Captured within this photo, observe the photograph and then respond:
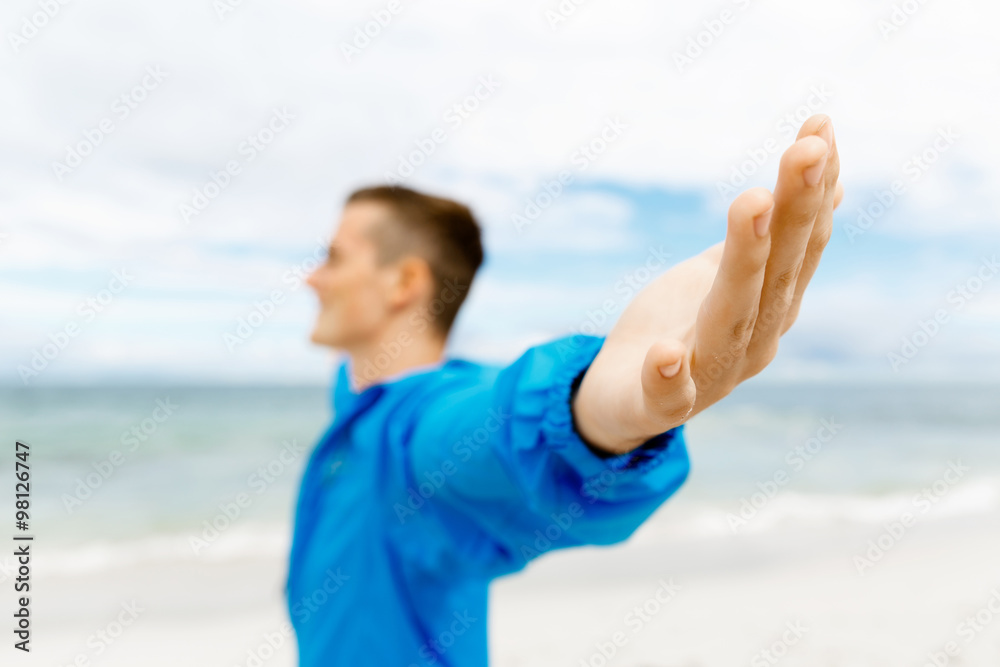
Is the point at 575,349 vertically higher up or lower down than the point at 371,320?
higher up

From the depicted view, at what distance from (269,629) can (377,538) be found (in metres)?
3.73

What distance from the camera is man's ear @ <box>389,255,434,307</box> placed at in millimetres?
1767

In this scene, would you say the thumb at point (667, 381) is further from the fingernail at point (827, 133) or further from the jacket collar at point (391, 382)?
the jacket collar at point (391, 382)

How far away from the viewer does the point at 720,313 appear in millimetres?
684

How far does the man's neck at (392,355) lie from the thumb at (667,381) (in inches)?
42.0

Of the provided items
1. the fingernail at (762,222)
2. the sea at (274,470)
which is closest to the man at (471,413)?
the fingernail at (762,222)

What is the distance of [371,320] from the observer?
1.74m

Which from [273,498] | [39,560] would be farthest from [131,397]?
[39,560]

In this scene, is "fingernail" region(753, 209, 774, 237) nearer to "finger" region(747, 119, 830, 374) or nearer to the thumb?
"finger" region(747, 119, 830, 374)

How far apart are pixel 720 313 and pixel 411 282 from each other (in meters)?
1.19

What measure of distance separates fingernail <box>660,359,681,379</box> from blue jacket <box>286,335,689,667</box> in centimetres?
29

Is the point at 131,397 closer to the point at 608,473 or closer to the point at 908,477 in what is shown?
the point at 908,477

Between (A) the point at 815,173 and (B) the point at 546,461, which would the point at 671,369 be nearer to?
(A) the point at 815,173

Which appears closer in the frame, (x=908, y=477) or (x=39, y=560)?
(x=39, y=560)
